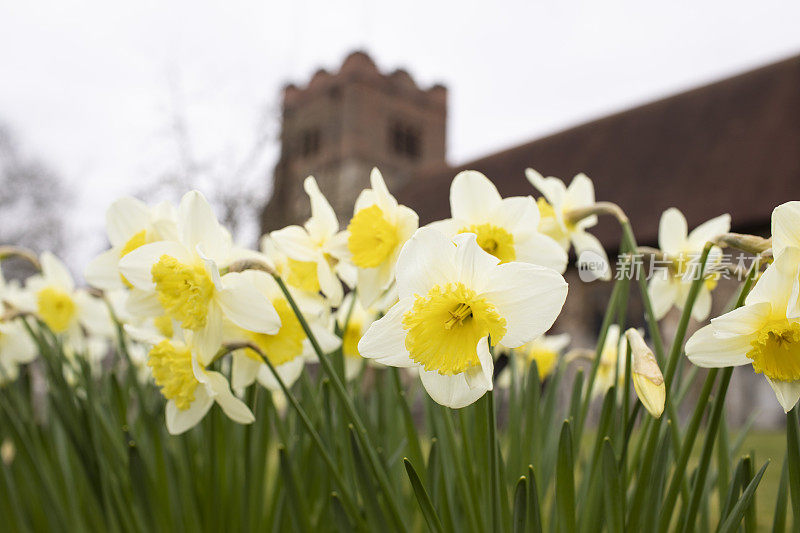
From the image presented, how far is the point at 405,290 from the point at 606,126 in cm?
1377

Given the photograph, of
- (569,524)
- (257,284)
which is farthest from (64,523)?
(569,524)

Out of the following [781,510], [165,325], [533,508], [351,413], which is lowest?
[781,510]

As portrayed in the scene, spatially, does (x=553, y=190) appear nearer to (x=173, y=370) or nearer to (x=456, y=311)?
(x=456, y=311)

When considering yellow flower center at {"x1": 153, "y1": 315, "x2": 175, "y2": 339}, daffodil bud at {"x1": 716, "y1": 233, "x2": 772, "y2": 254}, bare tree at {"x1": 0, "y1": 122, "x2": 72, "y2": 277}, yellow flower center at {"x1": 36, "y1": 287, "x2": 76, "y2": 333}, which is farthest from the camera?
bare tree at {"x1": 0, "y1": 122, "x2": 72, "y2": 277}

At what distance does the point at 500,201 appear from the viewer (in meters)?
0.92

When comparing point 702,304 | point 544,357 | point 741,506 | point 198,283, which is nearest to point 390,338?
point 198,283

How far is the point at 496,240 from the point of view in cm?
89

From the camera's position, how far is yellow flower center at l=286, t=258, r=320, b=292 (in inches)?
40.5

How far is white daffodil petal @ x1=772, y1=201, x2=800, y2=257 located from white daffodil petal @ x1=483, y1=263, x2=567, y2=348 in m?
0.23

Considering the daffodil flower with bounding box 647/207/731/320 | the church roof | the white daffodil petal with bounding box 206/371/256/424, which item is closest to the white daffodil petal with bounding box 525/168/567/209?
the daffodil flower with bounding box 647/207/731/320

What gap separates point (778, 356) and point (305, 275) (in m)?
0.67

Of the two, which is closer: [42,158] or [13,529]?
[13,529]

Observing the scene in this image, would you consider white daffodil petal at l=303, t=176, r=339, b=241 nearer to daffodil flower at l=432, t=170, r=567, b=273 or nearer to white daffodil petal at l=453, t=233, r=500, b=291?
daffodil flower at l=432, t=170, r=567, b=273

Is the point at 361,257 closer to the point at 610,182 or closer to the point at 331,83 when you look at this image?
the point at 610,182
